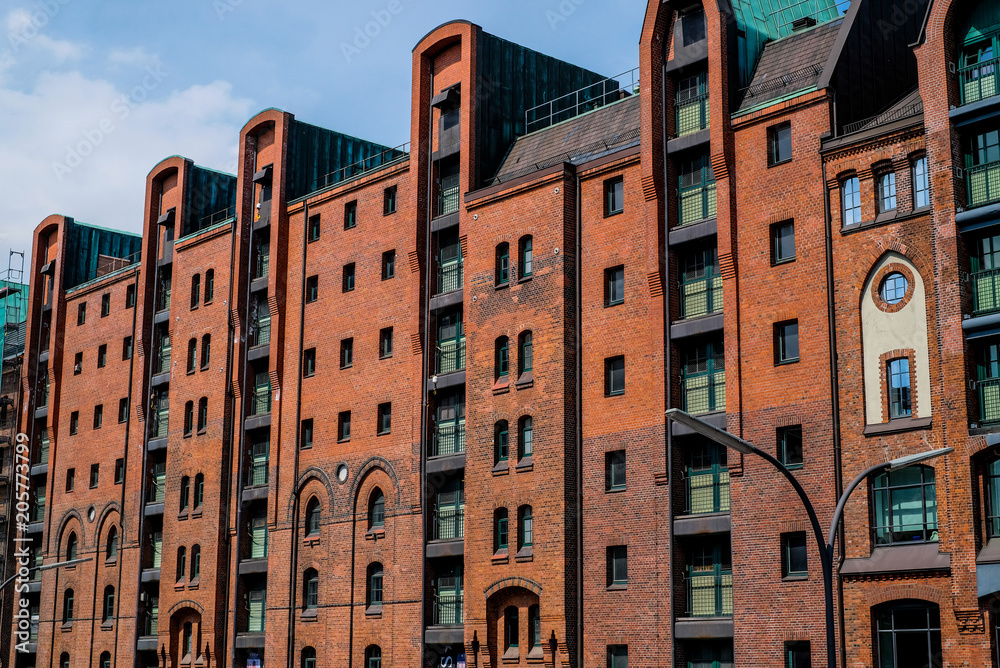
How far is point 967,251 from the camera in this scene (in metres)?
35.3

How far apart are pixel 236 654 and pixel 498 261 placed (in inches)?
769

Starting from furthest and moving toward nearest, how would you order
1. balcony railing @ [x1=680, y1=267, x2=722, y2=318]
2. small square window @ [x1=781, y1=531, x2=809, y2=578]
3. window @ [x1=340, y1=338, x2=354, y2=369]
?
window @ [x1=340, y1=338, x2=354, y2=369]
balcony railing @ [x1=680, y1=267, x2=722, y2=318]
small square window @ [x1=781, y1=531, x2=809, y2=578]

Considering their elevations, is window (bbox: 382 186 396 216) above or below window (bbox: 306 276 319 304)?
above

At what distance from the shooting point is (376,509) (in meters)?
49.9

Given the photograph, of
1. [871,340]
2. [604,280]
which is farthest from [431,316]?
[871,340]

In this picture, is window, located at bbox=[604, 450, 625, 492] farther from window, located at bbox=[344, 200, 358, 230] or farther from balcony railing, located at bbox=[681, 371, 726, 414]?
window, located at bbox=[344, 200, 358, 230]

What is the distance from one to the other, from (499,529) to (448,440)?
453 centimetres

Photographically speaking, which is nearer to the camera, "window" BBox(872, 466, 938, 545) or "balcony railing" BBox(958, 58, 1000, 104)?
"window" BBox(872, 466, 938, 545)

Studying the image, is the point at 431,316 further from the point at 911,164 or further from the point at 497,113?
the point at 911,164

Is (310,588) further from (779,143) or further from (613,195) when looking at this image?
(779,143)

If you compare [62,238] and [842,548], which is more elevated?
[62,238]

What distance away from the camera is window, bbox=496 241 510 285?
46719mm

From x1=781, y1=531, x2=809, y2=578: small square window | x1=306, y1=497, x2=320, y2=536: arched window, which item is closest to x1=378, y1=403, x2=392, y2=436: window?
x1=306, y1=497, x2=320, y2=536: arched window

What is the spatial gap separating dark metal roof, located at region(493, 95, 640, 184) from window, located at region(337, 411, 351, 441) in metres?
10.5
